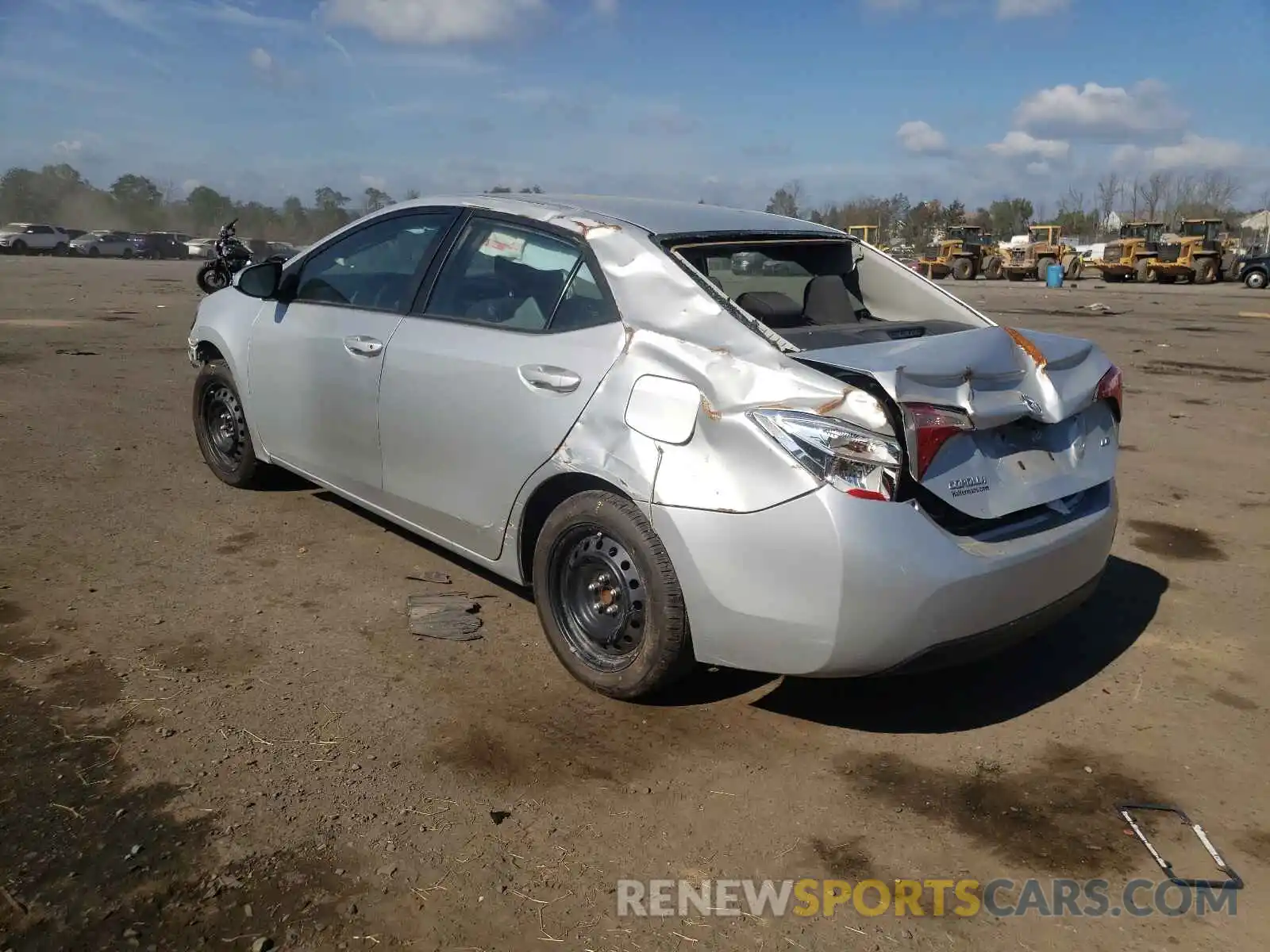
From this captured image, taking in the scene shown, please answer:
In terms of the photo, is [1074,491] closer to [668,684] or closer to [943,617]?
[943,617]

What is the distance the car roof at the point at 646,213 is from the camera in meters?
3.72

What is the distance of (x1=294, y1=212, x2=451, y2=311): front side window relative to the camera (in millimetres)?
4266

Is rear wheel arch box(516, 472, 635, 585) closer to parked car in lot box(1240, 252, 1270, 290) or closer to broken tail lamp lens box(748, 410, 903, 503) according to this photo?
broken tail lamp lens box(748, 410, 903, 503)

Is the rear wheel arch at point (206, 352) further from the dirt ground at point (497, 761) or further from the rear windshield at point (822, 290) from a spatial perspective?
the rear windshield at point (822, 290)

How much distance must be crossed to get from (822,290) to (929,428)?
123 cm

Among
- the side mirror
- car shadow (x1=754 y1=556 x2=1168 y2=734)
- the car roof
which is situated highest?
the car roof

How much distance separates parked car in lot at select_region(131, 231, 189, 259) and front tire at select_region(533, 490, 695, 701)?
56912 millimetres

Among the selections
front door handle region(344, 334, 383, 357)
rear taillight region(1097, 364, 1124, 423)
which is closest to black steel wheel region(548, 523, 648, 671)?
front door handle region(344, 334, 383, 357)

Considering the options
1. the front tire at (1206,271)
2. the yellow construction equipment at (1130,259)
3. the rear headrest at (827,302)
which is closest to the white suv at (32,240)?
the yellow construction equipment at (1130,259)

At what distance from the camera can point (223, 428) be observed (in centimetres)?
570

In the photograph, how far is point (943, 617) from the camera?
2.90 m

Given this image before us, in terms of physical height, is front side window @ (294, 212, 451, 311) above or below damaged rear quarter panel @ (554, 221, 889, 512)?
above

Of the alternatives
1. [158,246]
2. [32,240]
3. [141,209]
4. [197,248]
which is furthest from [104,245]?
[141,209]

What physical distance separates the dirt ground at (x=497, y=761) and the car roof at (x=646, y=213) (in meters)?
1.62
